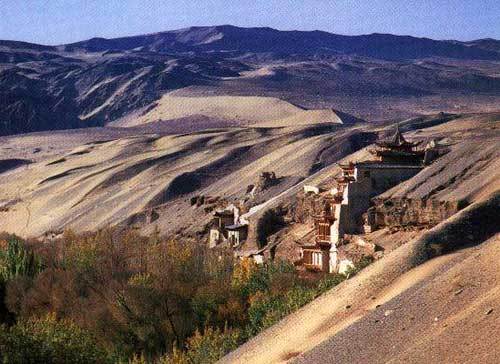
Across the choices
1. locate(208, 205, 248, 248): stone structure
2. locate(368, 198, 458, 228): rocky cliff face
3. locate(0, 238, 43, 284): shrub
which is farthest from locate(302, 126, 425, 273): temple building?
locate(0, 238, 43, 284): shrub

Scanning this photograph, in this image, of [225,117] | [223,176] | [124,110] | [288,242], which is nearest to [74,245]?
[288,242]

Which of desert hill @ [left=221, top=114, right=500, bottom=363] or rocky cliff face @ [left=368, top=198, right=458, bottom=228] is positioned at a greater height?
desert hill @ [left=221, top=114, right=500, bottom=363]

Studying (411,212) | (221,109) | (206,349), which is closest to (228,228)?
(411,212)

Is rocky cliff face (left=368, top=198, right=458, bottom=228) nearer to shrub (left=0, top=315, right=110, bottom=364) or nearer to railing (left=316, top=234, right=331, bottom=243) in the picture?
railing (left=316, top=234, right=331, bottom=243)

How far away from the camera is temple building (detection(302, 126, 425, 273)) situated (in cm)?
3402

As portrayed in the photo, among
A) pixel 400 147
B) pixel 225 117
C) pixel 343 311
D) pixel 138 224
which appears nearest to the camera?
pixel 343 311

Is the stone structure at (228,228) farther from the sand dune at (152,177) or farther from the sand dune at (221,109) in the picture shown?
the sand dune at (221,109)

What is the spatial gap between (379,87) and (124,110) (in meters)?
37.5

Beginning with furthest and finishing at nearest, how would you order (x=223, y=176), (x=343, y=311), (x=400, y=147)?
1. (x=223, y=176)
2. (x=400, y=147)
3. (x=343, y=311)

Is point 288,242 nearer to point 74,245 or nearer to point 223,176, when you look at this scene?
point 74,245

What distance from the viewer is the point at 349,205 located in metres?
35.3

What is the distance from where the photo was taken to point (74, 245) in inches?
1602

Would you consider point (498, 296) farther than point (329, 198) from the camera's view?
No

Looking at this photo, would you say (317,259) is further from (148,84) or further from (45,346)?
(148,84)
